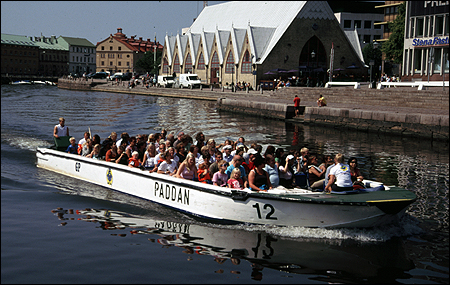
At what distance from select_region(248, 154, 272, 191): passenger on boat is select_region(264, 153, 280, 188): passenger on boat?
0.14 metres

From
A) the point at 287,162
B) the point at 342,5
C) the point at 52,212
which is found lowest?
the point at 52,212

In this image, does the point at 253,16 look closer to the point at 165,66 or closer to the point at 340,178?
the point at 165,66

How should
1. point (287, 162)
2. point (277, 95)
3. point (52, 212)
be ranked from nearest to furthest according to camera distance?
point (287, 162), point (52, 212), point (277, 95)

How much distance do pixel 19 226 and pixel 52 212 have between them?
165cm

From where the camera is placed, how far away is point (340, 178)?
38.0 ft

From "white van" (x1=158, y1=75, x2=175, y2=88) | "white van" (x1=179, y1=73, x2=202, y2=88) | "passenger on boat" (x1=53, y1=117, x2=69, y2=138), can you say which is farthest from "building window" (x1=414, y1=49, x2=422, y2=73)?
"passenger on boat" (x1=53, y1=117, x2=69, y2=138)

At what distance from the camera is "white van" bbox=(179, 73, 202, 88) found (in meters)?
75.1

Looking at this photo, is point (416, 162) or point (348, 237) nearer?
point (348, 237)

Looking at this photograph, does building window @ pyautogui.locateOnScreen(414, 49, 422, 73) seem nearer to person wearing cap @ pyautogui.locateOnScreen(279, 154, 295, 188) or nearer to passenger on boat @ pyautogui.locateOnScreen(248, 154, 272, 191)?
person wearing cap @ pyautogui.locateOnScreen(279, 154, 295, 188)

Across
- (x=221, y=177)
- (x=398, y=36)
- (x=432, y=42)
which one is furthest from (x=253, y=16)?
(x=221, y=177)

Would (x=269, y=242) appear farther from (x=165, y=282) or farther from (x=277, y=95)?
(x=277, y=95)

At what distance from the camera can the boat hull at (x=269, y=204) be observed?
10.8 meters

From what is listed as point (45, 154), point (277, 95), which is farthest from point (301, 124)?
point (45, 154)

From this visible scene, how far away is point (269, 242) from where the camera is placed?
1094 cm
